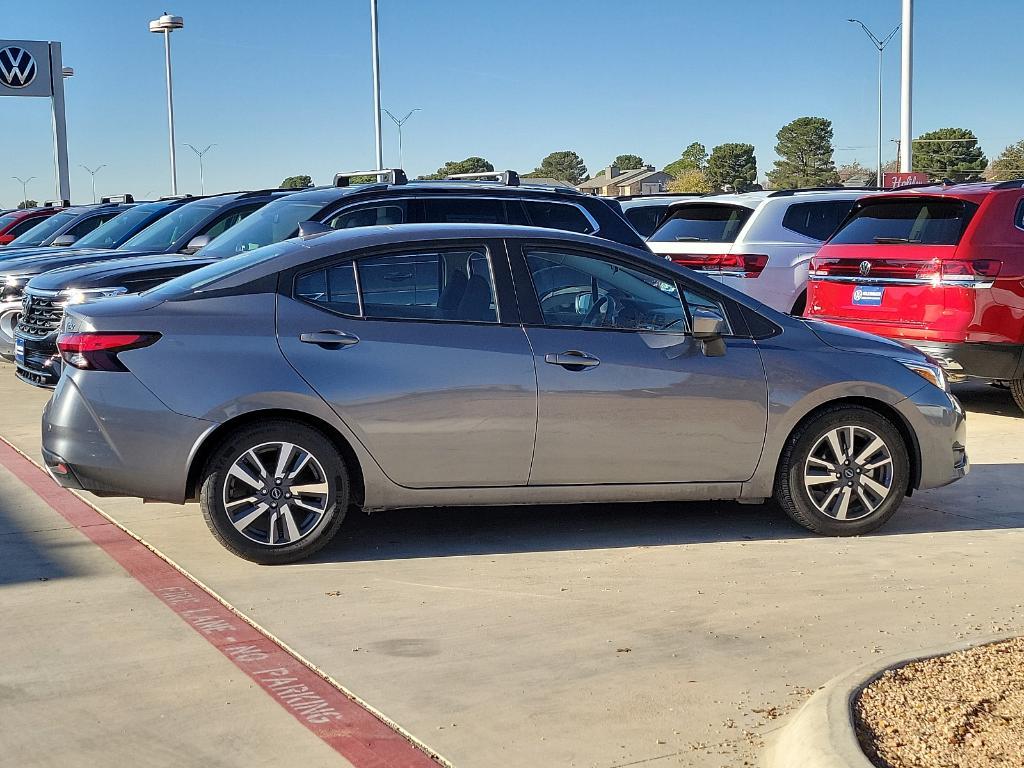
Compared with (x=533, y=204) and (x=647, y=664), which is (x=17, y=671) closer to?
(x=647, y=664)

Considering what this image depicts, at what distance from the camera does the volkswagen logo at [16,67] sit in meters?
40.1

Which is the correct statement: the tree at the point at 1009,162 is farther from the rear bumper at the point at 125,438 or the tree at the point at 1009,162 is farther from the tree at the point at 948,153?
the rear bumper at the point at 125,438

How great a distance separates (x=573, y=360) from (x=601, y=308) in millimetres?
364

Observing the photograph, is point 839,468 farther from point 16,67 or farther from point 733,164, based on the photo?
point 733,164

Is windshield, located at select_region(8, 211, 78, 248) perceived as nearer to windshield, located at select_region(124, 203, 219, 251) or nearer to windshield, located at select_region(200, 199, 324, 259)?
windshield, located at select_region(124, 203, 219, 251)

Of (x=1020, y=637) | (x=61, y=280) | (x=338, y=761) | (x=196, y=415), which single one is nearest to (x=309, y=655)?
(x=338, y=761)

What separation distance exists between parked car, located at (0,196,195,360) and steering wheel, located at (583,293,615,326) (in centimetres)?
707

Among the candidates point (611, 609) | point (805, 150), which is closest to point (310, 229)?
point (611, 609)

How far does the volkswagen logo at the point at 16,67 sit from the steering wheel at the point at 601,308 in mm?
37893

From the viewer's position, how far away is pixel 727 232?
14.0m

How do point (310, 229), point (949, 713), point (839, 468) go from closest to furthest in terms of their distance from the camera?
point (949, 713), point (839, 468), point (310, 229)

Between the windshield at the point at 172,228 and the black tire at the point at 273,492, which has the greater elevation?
the windshield at the point at 172,228

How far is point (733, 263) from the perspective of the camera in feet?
44.4

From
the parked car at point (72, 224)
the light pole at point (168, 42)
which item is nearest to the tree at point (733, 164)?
the light pole at point (168, 42)
